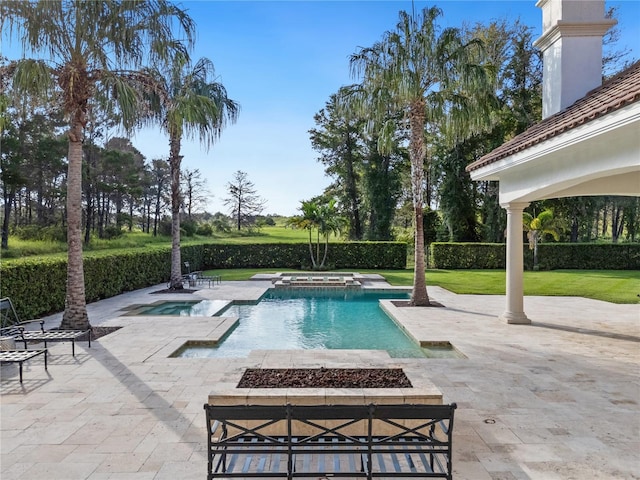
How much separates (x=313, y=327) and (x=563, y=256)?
867 inches

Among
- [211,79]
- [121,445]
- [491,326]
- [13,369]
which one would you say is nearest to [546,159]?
[491,326]

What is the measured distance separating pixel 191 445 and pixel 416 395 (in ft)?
7.99

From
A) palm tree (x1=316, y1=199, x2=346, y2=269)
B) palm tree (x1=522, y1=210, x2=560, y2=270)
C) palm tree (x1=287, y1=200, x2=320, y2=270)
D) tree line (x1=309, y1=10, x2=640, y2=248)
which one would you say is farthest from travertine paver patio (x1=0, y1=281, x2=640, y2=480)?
palm tree (x1=287, y1=200, x2=320, y2=270)

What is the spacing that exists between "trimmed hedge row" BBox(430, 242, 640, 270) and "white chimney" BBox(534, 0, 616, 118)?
1766 centimetres

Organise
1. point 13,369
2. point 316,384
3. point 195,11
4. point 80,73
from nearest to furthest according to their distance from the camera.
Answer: point 316,384, point 13,369, point 80,73, point 195,11

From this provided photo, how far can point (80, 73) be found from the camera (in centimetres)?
913

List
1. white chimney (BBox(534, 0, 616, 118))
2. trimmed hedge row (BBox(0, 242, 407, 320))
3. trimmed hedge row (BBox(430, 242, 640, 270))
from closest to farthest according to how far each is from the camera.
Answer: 1. white chimney (BBox(534, 0, 616, 118))
2. trimmed hedge row (BBox(0, 242, 407, 320))
3. trimmed hedge row (BBox(430, 242, 640, 270))

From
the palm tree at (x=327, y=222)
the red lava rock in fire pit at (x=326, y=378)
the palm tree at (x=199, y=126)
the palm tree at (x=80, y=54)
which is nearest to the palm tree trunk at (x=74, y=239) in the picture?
the palm tree at (x=80, y=54)

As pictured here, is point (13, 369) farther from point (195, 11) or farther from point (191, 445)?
point (195, 11)

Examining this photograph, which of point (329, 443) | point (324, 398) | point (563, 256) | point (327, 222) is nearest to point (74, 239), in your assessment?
point (324, 398)

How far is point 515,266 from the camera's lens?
35.5 ft

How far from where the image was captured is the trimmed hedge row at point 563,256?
26.7 m

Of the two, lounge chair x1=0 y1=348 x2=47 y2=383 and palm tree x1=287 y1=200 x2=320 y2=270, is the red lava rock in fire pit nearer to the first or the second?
lounge chair x1=0 y1=348 x2=47 y2=383

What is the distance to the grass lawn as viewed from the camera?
16641 millimetres
